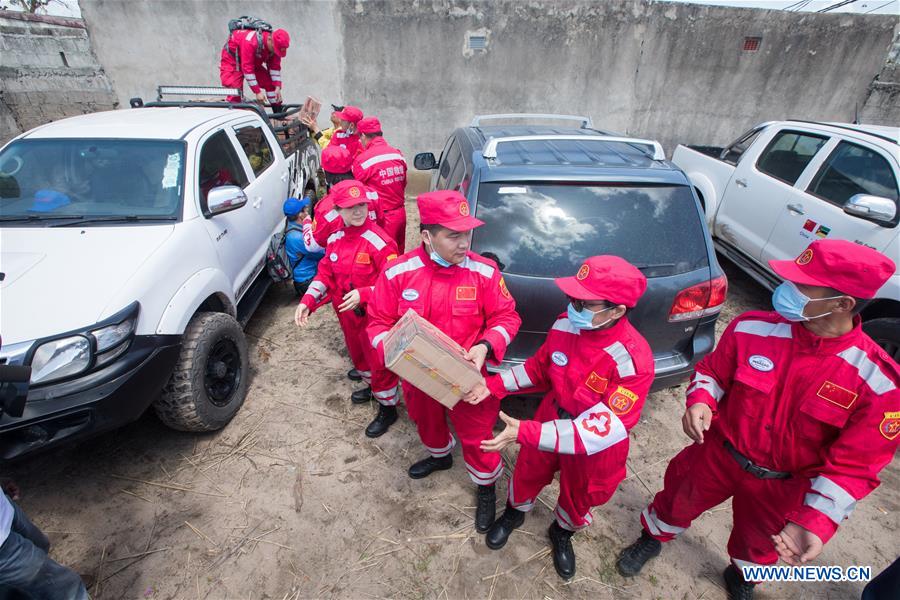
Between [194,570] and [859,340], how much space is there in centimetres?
329

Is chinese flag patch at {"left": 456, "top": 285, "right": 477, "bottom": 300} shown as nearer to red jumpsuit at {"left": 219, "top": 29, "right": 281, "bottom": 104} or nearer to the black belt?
the black belt

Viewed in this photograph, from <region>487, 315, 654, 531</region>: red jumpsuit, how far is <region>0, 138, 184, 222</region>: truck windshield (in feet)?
8.91

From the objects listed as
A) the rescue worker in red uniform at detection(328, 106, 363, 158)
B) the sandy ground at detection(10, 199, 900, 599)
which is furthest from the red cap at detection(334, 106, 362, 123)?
the sandy ground at detection(10, 199, 900, 599)

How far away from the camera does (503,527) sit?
249 centimetres

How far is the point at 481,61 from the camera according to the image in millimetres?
8172

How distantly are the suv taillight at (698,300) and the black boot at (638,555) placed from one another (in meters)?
1.28

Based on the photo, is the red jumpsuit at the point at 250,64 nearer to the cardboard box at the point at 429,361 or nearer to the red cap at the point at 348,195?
the red cap at the point at 348,195

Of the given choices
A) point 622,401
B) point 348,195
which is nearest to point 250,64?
point 348,195

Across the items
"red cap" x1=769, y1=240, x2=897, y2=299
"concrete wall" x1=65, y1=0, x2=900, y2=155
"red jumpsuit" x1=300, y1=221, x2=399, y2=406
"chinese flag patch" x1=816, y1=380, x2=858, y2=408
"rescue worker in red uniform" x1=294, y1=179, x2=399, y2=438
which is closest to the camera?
"red cap" x1=769, y1=240, x2=897, y2=299

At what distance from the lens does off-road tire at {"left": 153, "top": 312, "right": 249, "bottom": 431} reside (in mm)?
2701

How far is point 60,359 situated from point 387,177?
9.78 ft

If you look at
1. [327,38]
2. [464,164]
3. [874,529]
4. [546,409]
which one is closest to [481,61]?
[327,38]

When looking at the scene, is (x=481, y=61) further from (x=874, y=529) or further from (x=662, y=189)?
(x=874, y=529)

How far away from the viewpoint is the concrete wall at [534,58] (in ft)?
25.8
